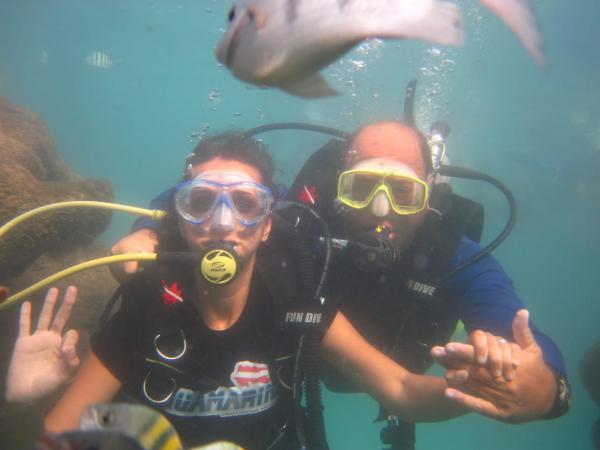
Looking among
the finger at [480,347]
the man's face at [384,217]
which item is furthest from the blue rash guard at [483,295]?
the finger at [480,347]

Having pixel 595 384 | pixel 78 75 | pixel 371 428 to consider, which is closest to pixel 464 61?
pixel 595 384

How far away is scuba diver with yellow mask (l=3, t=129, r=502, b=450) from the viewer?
282 cm

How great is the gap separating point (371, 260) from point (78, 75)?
125m

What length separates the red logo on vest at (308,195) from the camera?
4367 millimetres

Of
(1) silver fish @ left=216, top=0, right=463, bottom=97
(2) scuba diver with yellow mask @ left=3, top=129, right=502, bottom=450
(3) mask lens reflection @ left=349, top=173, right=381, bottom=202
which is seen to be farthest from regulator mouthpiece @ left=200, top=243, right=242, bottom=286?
(1) silver fish @ left=216, top=0, right=463, bottom=97

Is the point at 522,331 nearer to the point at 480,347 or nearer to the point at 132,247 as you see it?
the point at 480,347

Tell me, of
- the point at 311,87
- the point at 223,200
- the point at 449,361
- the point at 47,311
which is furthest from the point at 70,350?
the point at 311,87

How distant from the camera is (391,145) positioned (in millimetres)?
3879

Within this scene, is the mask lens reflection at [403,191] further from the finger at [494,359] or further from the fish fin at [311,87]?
the fish fin at [311,87]

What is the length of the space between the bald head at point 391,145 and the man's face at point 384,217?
0.09 metres

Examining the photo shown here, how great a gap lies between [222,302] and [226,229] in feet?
1.96

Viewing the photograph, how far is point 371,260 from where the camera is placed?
10.9 feet

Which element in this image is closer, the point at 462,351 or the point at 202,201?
the point at 462,351

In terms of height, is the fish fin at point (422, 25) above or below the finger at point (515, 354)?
above
